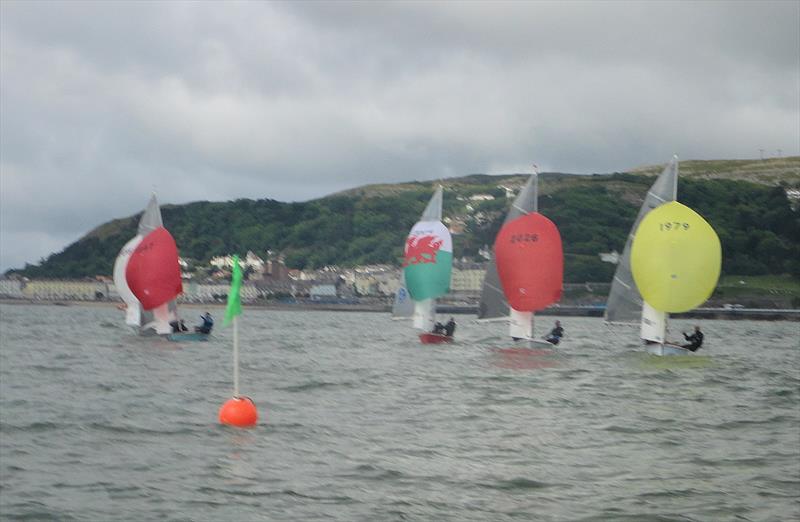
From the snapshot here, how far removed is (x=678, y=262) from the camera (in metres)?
44.3

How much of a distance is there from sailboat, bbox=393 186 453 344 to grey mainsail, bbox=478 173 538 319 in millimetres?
3965

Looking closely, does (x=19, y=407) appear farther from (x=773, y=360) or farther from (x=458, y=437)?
(x=773, y=360)

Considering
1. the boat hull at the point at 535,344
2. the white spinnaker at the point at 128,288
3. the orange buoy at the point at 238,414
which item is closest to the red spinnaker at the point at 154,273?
the white spinnaker at the point at 128,288

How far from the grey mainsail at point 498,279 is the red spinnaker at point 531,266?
1.26 metres

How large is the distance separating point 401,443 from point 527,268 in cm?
2674

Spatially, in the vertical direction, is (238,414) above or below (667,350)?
below

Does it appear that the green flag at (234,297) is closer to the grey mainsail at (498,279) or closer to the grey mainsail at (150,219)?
the grey mainsail at (498,279)

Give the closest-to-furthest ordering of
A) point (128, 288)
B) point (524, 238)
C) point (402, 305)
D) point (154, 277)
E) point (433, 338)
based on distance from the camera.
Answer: point (524, 238), point (154, 277), point (433, 338), point (128, 288), point (402, 305)

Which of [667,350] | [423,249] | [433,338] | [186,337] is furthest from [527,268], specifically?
[186,337]

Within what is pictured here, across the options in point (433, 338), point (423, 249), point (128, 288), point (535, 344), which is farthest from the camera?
point (423, 249)

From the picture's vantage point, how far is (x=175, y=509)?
51.5 feet

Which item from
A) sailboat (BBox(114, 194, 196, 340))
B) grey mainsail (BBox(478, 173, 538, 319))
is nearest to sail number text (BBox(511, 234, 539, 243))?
grey mainsail (BBox(478, 173, 538, 319))

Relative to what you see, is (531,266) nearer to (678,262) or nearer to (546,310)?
(678,262)

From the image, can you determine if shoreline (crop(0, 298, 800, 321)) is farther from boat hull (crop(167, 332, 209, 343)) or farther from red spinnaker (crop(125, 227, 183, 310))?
red spinnaker (crop(125, 227, 183, 310))
